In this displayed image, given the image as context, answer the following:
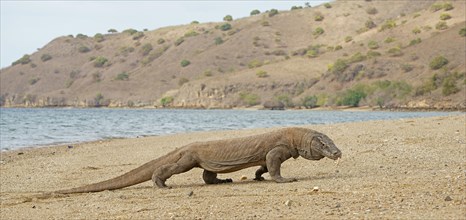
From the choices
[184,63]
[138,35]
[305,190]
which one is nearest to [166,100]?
[184,63]

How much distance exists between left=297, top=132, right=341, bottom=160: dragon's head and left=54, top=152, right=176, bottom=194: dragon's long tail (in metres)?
2.19

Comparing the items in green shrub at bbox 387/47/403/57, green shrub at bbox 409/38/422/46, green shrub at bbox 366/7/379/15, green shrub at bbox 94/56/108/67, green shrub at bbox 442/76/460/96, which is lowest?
green shrub at bbox 442/76/460/96

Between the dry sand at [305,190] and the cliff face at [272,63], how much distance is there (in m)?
54.1

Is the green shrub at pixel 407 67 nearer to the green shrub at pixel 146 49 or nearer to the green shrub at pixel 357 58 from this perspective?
the green shrub at pixel 357 58

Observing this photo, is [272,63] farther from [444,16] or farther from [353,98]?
[353,98]

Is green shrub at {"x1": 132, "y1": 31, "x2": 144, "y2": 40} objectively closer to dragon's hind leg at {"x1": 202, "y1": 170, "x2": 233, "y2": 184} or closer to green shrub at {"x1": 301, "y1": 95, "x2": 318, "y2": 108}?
green shrub at {"x1": 301, "y1": 95, "x2": 318, "y2": 108}

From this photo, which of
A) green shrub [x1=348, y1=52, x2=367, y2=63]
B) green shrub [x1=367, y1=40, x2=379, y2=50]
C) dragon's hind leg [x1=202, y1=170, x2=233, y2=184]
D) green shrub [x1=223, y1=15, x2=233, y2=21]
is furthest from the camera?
green shrub [x1=223, y1=15, x2=233, y2=21]

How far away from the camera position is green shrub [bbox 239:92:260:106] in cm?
9506

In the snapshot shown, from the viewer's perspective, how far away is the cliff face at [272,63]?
80875 millimetres

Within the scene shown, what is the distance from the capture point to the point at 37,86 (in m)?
139

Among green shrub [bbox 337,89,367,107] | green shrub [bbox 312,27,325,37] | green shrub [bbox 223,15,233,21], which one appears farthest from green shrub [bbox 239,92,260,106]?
green shrub [bbox 223,15,233,21]

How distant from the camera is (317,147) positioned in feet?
35.1

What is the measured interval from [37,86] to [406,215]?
13856 cm

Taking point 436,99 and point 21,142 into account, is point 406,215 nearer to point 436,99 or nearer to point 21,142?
point 21,142
